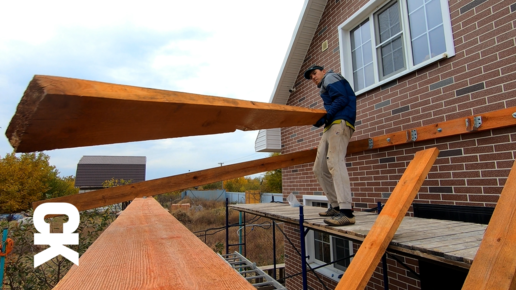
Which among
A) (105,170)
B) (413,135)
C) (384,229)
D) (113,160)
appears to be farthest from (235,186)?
(384,229)

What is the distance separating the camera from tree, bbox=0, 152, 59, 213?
17.1m

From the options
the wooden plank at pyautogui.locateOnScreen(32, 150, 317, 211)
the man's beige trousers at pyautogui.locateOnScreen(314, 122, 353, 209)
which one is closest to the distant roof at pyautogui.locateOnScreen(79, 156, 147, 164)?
the wooden plank at pyautogui.locateOnScreen(32, 150, 317, 211)

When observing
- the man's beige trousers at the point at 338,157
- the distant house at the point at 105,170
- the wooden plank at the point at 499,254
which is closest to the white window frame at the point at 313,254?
the man's beige trousers at the point at 338,157

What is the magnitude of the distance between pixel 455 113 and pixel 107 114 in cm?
393

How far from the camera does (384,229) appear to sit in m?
2.14

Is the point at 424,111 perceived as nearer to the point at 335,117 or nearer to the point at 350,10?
the point at 335,117

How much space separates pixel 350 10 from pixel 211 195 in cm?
3202

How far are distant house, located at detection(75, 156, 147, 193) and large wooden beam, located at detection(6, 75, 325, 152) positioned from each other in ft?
86.7

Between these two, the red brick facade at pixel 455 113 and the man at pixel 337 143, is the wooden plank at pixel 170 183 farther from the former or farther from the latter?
the red brick facade at pixel 455 113

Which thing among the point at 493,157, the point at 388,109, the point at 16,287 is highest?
the point at 388,109

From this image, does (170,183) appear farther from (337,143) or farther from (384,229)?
(384,229)

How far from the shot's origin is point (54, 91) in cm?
103

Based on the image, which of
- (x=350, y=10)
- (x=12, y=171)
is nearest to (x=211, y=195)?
(x=12, y=171)

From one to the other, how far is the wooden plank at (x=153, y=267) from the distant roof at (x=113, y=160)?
107 ft
